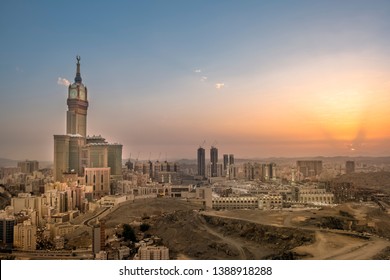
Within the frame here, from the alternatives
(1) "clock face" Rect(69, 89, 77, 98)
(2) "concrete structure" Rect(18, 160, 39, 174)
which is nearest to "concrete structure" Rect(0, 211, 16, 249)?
(2) "concrete structure" Rect(18, 160, 39, 174)

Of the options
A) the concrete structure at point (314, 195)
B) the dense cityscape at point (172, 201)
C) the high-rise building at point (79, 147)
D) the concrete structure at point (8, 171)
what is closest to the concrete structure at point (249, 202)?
the dense cityscape at point (172, 201)

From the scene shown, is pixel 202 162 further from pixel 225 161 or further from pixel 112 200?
pixel 112 200

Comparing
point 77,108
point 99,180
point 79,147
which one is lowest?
point 99,180

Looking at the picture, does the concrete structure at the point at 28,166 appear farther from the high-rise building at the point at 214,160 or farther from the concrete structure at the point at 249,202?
the concrete structure at the point at 249,202

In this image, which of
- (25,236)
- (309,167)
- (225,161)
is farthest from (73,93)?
(309,167)

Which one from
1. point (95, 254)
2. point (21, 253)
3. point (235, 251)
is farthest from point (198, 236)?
point (21, 253)
